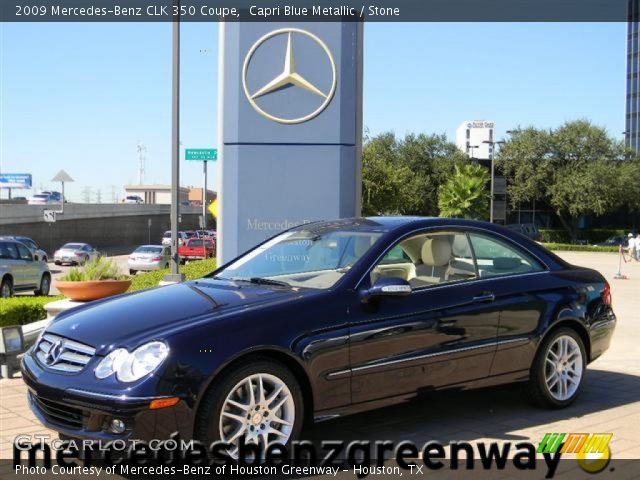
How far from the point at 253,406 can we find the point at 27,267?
16.2 m

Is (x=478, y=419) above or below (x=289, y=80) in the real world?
below

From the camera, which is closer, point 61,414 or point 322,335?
point 61,414

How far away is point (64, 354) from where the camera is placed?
438 cm

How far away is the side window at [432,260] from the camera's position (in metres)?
5.38

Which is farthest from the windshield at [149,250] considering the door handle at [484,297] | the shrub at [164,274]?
the door handle at [484,297]

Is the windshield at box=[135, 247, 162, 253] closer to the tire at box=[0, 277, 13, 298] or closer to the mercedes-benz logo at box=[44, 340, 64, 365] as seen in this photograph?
the tire at box=[0, 277, 13, 298]

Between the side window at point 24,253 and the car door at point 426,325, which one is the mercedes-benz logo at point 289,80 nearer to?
the car door at point 426,325

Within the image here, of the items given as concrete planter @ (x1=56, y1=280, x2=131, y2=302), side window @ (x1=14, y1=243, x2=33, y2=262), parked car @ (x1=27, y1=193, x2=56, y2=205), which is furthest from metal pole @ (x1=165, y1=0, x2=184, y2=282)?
parked car @ (x1=27, y1=193, x2=56, y2=205)

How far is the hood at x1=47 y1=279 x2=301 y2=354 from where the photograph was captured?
426 cm

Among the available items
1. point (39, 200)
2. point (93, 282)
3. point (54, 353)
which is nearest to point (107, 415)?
point (54, 353)

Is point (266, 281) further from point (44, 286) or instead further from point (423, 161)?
point (423, 161)

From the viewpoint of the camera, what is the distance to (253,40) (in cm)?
1082

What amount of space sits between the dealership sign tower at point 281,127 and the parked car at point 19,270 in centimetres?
941

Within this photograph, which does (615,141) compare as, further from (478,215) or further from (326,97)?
(326,97)
